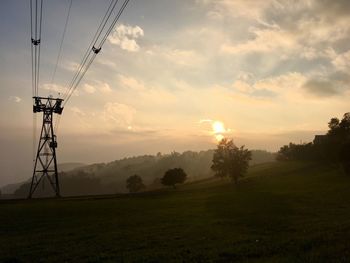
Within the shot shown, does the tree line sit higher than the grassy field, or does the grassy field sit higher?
the tree line

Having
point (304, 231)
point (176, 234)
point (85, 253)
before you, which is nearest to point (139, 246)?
point (85, 253)

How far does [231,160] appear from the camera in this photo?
125 metres

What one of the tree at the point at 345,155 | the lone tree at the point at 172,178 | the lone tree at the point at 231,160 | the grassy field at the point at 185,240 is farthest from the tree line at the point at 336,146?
the grassy field at the point at 185,240

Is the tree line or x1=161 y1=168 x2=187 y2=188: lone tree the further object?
x1=161 y1=168 x2=187 y2=188: lone tree

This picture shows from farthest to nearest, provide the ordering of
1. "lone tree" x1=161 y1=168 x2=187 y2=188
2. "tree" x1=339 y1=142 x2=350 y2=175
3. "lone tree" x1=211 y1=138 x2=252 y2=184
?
"lone tree" x1=161 y1=168 x2=187 y2=188 < "lone tree" x1=211 y1=138 x2=252 y2=184 < "tree" x1=339 y1=142 x2=350 y2=175

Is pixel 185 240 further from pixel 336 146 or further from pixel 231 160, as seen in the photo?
pixel 336 146

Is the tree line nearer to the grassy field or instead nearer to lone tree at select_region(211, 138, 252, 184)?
lone tree at select_region(211, 138, 252, 184)

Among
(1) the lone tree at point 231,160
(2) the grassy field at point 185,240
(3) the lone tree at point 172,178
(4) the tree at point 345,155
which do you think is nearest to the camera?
(2) the grassy field at point 185,240

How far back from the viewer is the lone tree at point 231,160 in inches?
4897

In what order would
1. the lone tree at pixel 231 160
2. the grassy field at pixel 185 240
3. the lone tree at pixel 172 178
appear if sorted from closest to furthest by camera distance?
the grassy field at pixel 185 240 < the lone tree at pixel 231 160 < the lone tree at pixel 172 178

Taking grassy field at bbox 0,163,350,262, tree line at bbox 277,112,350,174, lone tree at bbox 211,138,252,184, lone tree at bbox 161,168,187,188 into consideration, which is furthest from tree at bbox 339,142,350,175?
grassy field at bbox 0,163,350,262

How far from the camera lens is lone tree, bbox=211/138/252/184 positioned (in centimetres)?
12438

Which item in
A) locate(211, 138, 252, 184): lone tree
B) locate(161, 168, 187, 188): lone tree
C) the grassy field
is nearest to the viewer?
the grassy field

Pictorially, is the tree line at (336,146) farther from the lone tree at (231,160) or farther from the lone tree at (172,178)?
the lone tree at (172,178)
